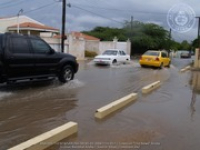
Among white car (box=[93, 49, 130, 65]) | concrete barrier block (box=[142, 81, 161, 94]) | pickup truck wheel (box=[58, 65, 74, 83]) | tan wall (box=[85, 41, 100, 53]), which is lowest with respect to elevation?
concrete barrier block (box=[142, 81, 161, 94])

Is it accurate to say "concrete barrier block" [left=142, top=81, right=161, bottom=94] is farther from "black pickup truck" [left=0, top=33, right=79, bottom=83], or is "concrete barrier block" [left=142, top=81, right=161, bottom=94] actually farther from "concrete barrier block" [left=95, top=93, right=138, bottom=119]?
"black pickup truck" [left=0, top=33, right=79, bottom=83]

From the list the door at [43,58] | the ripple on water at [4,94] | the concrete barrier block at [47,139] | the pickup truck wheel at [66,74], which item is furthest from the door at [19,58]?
the concrete barrier block at [47,139]

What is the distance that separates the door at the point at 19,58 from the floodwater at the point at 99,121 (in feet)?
2.23

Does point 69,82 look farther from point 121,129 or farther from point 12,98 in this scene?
point 121,129

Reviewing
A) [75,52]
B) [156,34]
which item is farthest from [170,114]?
[156,34]

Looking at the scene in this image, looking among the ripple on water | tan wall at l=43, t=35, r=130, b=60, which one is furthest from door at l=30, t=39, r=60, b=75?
tan wall at l=43, t=35, r=130, b=60

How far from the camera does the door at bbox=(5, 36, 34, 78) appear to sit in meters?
9.97

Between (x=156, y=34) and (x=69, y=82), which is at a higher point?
(x=156, y=34)

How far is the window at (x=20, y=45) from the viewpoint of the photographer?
33.2 ft

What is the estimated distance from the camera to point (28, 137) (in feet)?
18.5

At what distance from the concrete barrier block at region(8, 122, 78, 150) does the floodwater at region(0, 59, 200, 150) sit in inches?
4.5

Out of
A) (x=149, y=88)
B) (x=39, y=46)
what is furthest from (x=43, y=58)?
(x=149, y=88)

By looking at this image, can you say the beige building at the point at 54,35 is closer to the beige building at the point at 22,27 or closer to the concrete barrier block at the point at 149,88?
the beige building at the point at 22,27

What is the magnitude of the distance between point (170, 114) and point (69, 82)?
5694 millimetres
